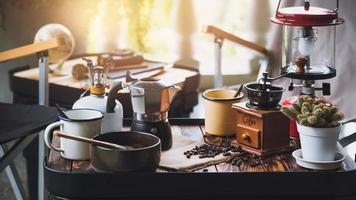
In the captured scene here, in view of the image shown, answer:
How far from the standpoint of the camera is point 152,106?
67.1 inches

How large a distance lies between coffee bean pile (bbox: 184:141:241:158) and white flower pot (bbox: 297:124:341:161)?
0.21 meters

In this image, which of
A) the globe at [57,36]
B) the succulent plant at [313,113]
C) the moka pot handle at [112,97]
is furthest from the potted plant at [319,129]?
the globe at [57,36]

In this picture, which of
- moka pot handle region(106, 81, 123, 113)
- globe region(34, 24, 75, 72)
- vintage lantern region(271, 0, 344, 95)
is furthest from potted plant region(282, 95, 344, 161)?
globe region(34, 24, 75, 72)

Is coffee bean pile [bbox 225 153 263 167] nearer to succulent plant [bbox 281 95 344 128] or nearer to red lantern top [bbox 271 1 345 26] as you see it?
succulent plant [bbox 281 95 344 128]

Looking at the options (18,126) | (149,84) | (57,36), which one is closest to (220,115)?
(149,84)

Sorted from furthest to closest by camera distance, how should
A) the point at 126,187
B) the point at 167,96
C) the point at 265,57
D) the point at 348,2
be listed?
the point at 265,57 < the point at 348,2 < the point at 167,96 < the point at 126,187

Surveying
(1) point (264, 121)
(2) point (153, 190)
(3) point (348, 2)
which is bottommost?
(2) point (153, 190)

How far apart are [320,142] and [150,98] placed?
437 mm

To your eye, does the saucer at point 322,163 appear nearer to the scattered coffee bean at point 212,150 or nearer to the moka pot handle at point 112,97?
the scattered coffee bean at point 212,150

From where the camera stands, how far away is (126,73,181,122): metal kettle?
169 centimetres

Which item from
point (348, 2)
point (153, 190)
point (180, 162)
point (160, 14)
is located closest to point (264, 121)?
point (180, 162)

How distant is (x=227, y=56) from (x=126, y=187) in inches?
84.9

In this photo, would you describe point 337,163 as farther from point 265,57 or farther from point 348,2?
point 265,57

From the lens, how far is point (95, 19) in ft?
11.2
